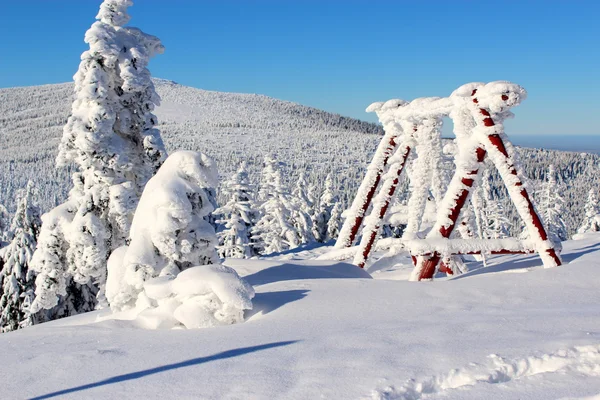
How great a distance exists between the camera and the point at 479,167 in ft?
21.4

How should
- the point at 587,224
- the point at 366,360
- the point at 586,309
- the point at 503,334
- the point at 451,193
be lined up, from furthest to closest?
the point at 587,224 → the point at 451,193 → the point at 586,309 → the point at 503,334 → the point at 366,360

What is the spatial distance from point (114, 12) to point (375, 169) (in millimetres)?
8181

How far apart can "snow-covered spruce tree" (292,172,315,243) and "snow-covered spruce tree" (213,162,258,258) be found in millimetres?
7384

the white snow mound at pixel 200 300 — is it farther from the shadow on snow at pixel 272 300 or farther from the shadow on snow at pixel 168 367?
the shadow on snow at pixel 168 367

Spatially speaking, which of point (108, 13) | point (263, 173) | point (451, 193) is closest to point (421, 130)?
point (451, 193)

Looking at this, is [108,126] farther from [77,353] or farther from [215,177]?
[77,353]

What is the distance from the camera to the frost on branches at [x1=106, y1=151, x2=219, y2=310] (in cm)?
743

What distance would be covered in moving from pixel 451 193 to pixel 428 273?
1135 millimetres

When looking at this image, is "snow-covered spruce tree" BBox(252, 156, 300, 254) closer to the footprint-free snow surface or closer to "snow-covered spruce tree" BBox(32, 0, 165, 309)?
"snow-covered spruce tree" BBox(32, 0, 165, 309)

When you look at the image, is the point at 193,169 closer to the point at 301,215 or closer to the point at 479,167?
the point at 479,167

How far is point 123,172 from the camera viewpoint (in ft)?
42.1

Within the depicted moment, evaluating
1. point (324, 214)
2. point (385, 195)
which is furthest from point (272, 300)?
point (324, 214)

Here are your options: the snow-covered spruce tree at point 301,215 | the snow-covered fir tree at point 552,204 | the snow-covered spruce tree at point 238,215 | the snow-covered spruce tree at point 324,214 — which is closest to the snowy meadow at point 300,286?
the snow-covered spruce tree at point 238,215

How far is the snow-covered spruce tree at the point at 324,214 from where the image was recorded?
4347 centimetres
